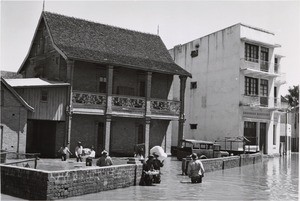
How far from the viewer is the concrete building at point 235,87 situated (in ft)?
112

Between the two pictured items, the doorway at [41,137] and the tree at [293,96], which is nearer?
the doorway at [41,137]

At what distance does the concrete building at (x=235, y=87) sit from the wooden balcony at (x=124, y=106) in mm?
7485

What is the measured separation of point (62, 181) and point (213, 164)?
12.8 meters

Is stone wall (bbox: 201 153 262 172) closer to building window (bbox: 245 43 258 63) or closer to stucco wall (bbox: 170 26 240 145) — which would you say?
stucco wall (bbox: 170 26 240 145)

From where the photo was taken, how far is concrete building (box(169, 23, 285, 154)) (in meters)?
34.0

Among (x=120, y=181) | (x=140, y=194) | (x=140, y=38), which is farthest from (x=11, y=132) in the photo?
(x=140, y=38)

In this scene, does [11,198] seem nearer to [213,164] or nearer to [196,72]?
[213,164]

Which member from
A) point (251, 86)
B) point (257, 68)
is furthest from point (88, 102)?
point (257, 68)

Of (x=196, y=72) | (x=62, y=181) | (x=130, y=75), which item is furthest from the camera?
(x=196, y=72)

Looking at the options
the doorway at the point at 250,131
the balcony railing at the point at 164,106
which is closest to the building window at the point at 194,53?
the doorway at the point at 250,131

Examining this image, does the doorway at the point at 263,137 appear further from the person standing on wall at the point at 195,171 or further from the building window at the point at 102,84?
the person standing on wall at the point at 195,171

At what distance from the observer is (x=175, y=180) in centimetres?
1723

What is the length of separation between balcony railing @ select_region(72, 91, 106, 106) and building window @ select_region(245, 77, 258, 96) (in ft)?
49.6

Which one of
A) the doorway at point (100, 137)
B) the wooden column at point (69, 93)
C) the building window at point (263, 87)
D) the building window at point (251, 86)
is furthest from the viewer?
the building window at point (263, 87)
